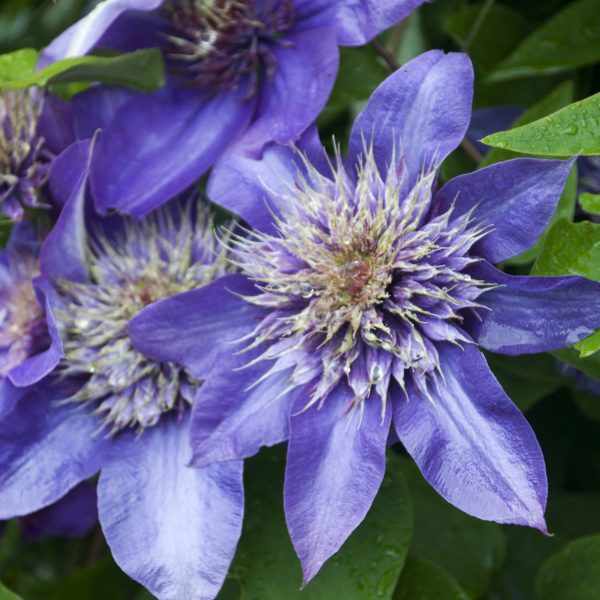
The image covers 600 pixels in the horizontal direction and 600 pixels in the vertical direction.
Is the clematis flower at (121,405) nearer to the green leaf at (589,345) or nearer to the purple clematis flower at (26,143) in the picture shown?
the purple clematis flower at (26,143)

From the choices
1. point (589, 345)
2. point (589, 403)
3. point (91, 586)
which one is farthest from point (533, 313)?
point (91, 586)

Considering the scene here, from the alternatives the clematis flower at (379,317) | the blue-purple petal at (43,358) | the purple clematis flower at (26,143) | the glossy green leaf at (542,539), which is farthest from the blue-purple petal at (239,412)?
the glossy green leaf at (542,539)

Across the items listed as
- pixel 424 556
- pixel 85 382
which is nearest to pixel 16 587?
pixel 85 382

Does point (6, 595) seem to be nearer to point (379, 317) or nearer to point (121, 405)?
point (121, 405)

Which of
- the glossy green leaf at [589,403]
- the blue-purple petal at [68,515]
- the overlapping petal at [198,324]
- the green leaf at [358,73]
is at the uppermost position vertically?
the green leaf at [358,73]

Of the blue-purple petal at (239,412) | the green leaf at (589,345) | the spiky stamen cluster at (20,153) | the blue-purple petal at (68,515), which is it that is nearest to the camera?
the green leaf at (589,345)

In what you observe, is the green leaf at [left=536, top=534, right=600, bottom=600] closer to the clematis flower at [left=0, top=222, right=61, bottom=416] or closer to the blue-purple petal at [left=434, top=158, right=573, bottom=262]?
the blue-purple petal at [left=434, top=158, right=573, bottom=262]

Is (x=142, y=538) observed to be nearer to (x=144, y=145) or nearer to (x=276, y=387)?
(x=276, y=387)

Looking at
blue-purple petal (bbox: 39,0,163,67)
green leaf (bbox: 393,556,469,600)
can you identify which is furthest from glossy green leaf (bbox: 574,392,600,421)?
blue-purple petal (bbox: 39,0,163,67)
